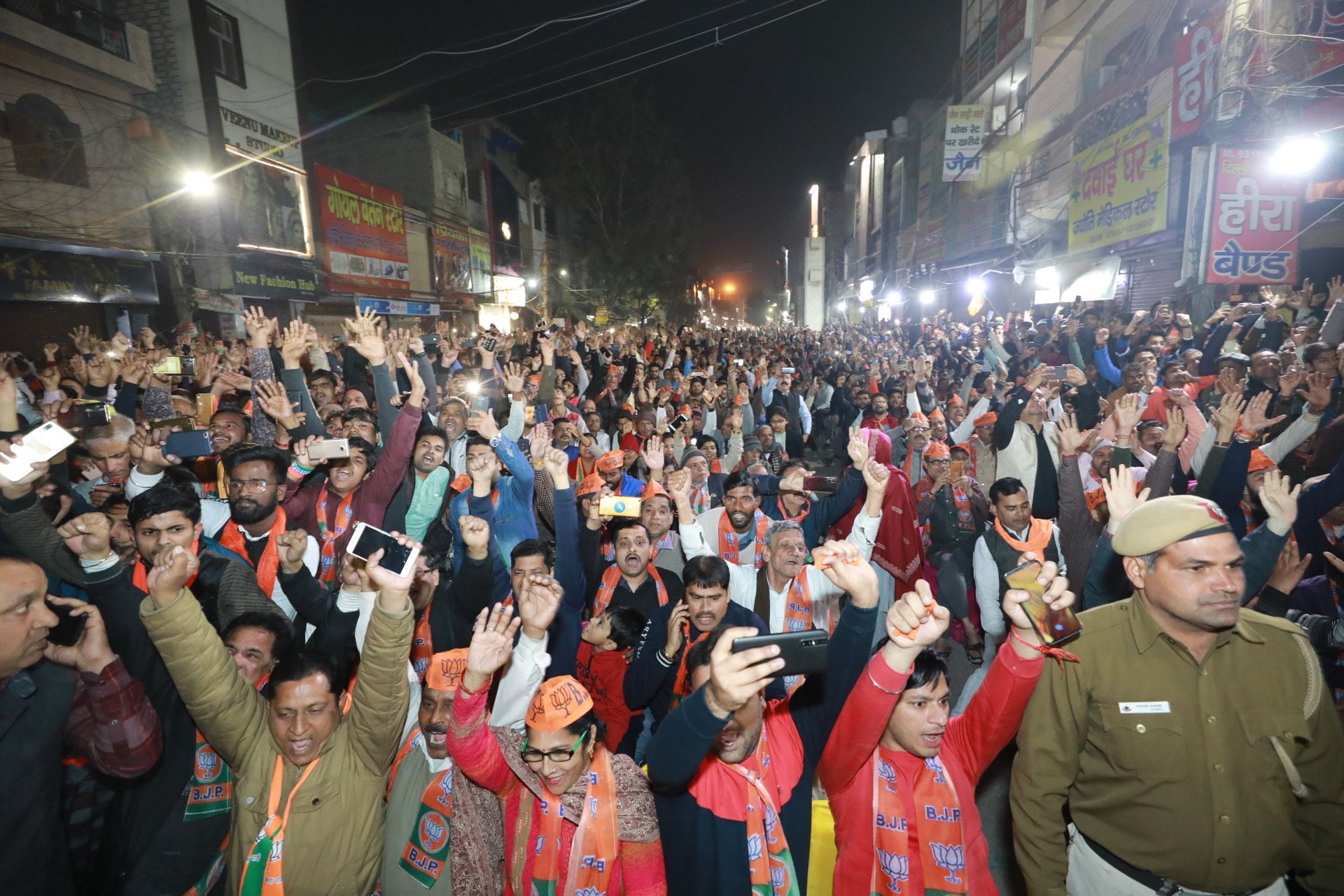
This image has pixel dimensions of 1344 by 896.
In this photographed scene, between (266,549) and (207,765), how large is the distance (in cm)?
128

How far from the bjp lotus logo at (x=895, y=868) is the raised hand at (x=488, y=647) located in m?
1.55

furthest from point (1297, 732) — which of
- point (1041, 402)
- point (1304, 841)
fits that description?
point (1041, 402)

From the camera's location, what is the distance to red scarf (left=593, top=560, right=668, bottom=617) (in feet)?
13.1

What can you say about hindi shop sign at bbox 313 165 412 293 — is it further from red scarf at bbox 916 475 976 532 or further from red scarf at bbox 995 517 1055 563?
red scarf at bbox 995 517 1055 563

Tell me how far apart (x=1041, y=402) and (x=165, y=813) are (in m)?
6.25

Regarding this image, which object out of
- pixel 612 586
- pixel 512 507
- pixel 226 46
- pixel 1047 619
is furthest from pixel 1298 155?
pixel 226 46

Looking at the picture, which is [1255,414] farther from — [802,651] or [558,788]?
[558,788]

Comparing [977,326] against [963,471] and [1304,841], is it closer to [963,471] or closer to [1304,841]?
[963,471]

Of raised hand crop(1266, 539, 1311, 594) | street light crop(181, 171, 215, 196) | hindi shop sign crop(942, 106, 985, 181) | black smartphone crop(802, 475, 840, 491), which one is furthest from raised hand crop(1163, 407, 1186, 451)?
hindi shop sign crop(942, 106, 985, 181)

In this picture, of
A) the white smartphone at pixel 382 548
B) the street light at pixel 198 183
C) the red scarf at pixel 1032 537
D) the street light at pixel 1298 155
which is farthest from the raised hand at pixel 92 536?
the street light at pixel 198 183

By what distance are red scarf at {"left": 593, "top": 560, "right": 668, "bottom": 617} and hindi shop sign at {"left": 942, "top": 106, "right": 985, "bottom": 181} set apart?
26.4m

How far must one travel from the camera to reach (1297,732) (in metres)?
2.07

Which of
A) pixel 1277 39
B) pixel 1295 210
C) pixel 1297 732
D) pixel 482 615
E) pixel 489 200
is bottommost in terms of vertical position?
pixel 1297 732

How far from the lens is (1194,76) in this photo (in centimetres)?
1072
